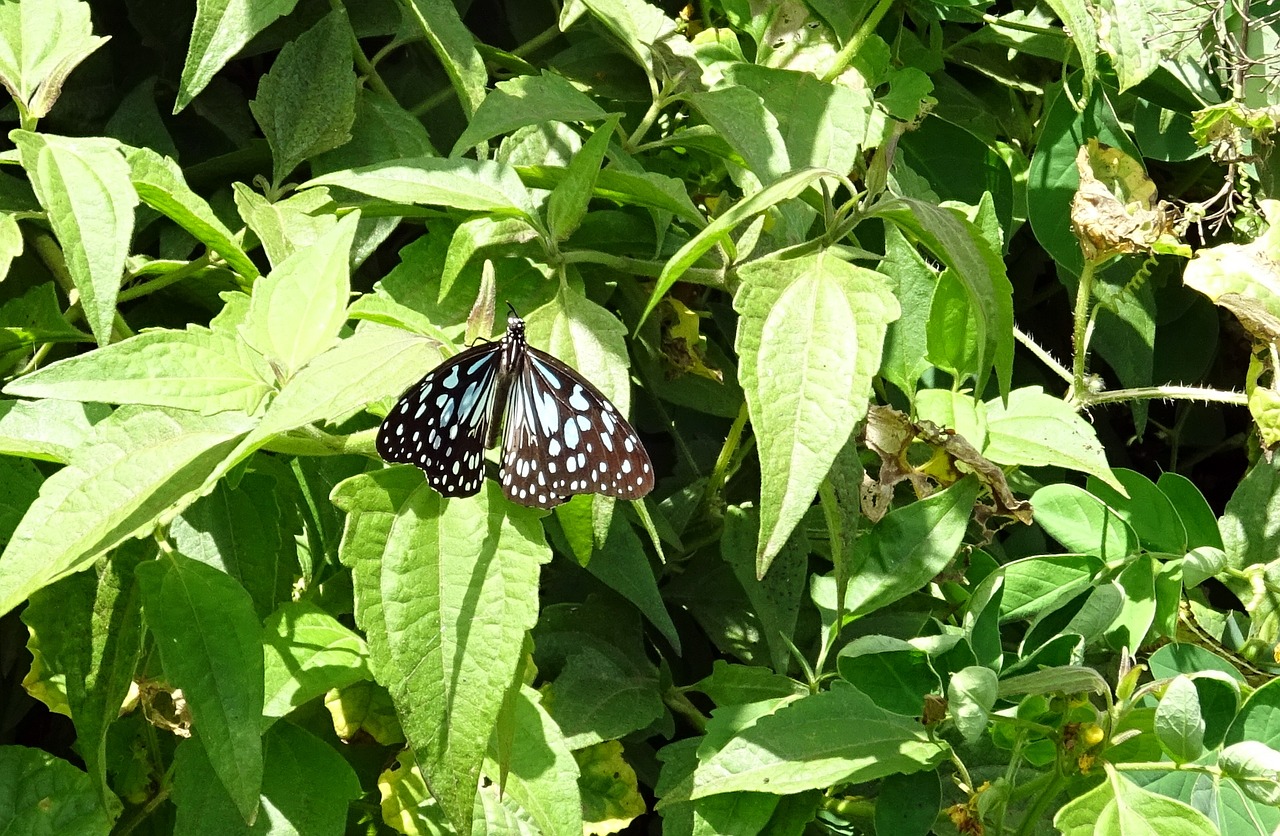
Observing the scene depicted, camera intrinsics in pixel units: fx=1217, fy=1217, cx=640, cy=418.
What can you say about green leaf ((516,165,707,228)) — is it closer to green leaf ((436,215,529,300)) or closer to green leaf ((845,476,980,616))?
green leaf ((436,215,529,300))

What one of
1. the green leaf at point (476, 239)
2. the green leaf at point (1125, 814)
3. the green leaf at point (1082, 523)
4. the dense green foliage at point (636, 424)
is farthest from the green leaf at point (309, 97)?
the green leaf at point (1125, 814)

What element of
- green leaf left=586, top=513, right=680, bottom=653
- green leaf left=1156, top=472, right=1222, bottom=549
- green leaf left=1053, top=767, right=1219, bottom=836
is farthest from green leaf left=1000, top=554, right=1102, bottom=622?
green leaf left=586, top=513, right=680, bottom=653

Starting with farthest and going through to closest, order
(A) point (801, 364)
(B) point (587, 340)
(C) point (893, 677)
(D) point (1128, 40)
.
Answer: (D) point (1128, 40) < (C) point (893, 677) < (B) point (587, 340) < (A) point (801, 364)

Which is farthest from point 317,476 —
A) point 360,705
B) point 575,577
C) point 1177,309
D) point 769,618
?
point 1177,309

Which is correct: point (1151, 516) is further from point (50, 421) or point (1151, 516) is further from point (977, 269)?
point (50, 421)

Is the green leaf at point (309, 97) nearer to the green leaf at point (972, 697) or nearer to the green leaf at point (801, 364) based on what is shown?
the green leaf at point (801, 364)

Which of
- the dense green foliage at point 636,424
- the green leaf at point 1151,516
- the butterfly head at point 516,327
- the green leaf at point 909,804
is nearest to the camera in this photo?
the dense green foliage at point 636,424

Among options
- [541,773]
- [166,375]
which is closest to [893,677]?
[541,773]
